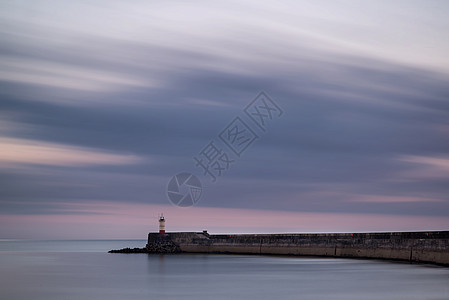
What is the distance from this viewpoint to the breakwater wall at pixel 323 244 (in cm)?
2832

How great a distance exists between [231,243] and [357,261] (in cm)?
1006

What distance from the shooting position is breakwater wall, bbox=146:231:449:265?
28.3 metres

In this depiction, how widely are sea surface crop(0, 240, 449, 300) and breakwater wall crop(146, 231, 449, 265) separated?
26.9 inches

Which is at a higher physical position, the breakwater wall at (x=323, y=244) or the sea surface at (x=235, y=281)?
the breakwater wall at (x=323, y=244)

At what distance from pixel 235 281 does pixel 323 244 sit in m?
12.9

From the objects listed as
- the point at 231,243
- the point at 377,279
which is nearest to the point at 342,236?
the point at 231,243

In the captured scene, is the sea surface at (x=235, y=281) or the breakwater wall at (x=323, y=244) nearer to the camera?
the sea surface at (x=235, y=281)

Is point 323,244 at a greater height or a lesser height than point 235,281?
greater

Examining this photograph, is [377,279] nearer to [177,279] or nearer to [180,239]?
[177,279]

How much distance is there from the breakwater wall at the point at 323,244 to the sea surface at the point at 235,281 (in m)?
0.68

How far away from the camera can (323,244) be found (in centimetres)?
3709

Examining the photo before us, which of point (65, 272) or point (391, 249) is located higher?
point (391, 249)

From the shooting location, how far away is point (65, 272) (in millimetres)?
31625

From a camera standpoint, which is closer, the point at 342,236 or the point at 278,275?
the point at 278,275
